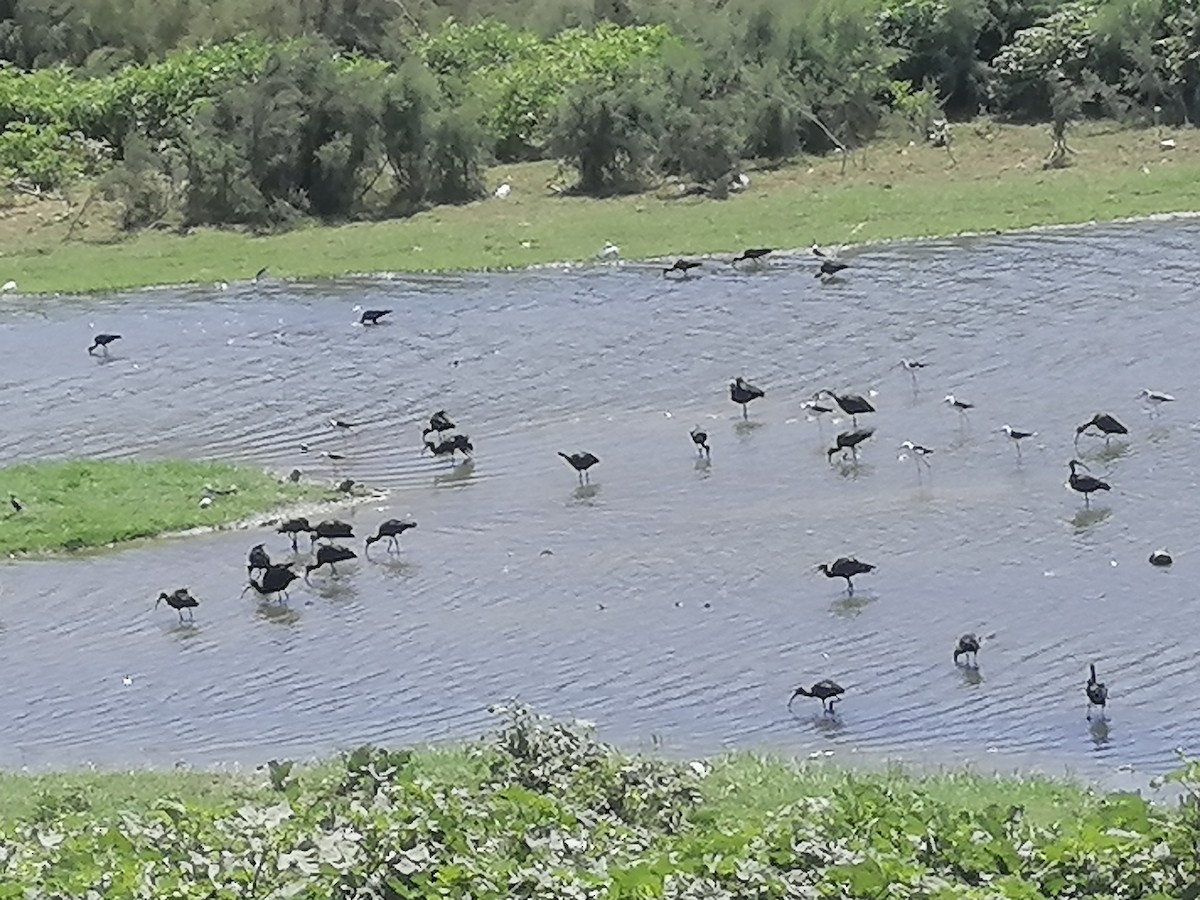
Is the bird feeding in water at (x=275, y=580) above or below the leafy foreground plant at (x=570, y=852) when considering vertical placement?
below

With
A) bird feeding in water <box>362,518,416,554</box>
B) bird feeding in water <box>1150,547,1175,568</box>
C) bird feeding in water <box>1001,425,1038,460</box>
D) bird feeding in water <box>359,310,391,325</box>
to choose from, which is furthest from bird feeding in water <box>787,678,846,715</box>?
bird feeding in water <box>359,310,391,325</box>

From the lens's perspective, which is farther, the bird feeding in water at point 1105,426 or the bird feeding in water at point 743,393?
the bird feeding in water at point 743,393

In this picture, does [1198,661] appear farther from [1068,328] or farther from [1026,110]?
[1026,110]

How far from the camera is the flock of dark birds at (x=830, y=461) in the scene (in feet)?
48.9

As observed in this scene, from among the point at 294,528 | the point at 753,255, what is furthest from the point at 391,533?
the point at 753,255

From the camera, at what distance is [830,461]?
813 inches

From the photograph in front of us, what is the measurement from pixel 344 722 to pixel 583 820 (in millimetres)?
5828

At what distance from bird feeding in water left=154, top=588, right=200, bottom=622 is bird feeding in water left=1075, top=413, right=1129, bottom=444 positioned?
26.4 ft

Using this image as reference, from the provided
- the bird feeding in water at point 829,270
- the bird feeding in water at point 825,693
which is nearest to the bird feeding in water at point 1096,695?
the bird feeding in water at point 825,693

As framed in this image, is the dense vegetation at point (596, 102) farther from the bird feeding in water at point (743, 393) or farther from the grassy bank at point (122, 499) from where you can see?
the grassy bank at point (122, 499)

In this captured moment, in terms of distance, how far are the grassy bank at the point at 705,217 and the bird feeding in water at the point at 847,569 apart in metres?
14.8

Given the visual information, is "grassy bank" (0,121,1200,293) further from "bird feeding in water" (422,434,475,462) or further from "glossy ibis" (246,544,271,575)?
"glossy ibis" (246,544,271,575)

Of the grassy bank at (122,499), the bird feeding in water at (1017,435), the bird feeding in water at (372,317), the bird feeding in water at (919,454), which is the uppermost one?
the bird feeding in water at (1017,435)

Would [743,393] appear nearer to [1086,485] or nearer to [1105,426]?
[1105,426]
